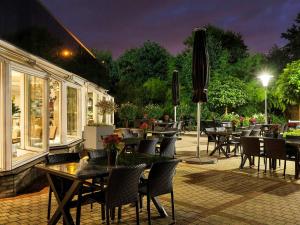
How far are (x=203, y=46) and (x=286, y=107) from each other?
15.4 m

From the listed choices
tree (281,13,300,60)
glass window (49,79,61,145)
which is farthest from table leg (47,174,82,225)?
tree (281,13,300,60)

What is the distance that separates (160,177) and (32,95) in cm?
443

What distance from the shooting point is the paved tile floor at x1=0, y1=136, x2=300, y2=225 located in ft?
14.0

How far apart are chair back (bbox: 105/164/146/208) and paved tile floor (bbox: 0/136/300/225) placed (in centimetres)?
69

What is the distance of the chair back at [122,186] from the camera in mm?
3438

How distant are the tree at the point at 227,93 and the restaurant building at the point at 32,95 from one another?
10483 mm

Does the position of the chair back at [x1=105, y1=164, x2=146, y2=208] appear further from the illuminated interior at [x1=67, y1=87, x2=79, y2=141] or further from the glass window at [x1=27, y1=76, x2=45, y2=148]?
the illuminated interior at [x1=67, y1=87, x2=79, y2=141]

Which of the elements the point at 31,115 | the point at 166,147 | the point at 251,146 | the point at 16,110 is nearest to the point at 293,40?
the point at 251,146

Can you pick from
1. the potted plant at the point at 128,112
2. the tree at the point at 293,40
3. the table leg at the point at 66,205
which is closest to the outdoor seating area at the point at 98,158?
the table leg at the point at 66,205

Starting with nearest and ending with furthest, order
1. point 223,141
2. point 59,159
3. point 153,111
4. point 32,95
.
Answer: point 59,159, point 32,95, point 223,141, point 153,111

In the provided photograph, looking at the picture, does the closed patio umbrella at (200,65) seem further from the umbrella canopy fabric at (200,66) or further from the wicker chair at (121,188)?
the wicker chair at (121,188)

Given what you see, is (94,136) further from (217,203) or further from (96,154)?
(217,203)

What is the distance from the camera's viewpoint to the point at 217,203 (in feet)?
16.3

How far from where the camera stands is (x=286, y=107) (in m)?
21.9
